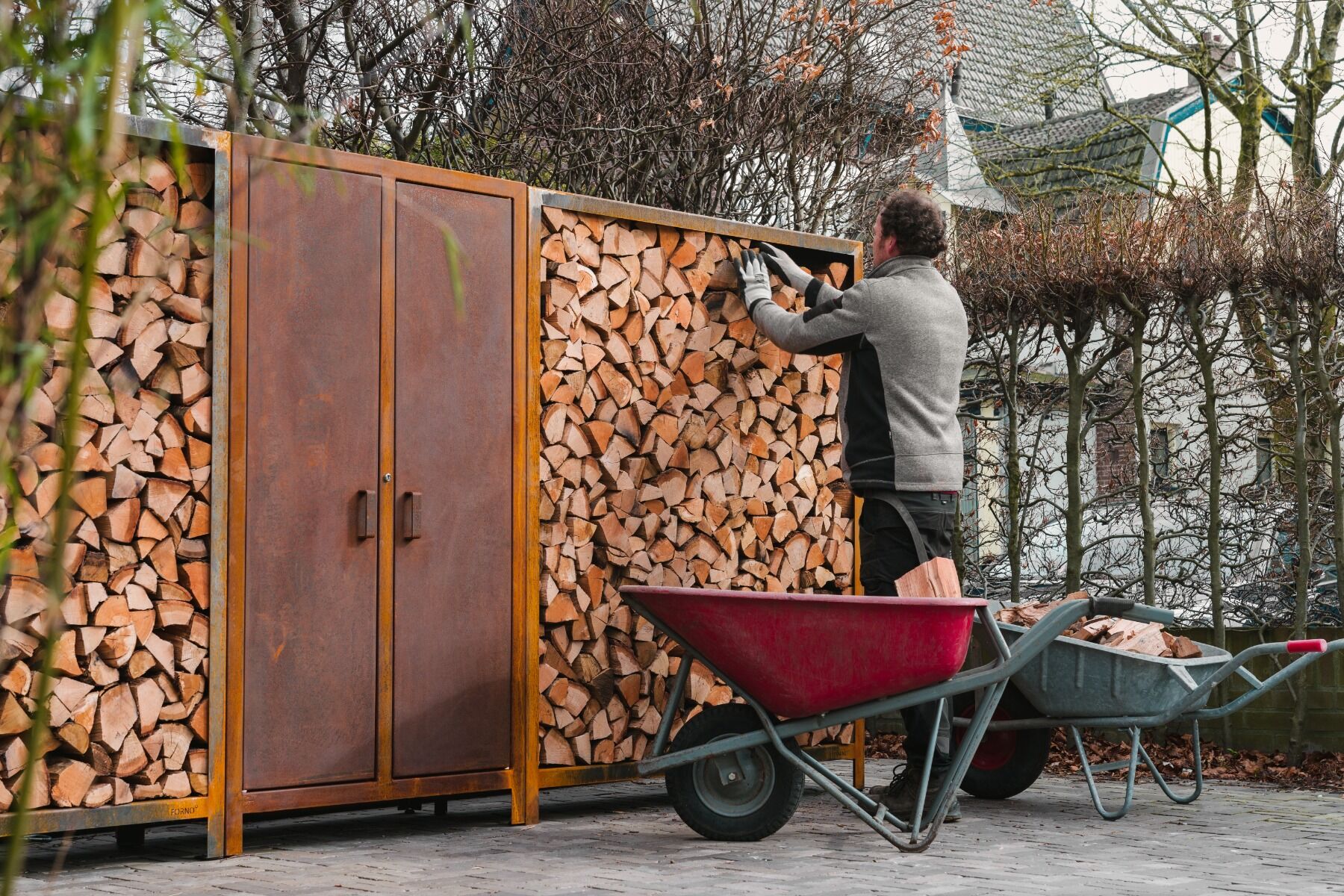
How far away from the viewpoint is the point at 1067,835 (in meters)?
4.81

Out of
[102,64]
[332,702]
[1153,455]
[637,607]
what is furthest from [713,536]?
[102,64]

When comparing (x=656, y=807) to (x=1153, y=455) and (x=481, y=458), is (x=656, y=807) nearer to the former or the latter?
(x=481, y=458)

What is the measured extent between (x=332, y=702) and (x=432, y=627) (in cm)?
41

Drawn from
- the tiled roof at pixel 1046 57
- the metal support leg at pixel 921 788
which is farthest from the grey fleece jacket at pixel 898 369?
the tiled roof at pixel 1046 57

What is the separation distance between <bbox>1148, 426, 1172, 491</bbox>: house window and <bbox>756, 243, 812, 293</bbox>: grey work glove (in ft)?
8.22

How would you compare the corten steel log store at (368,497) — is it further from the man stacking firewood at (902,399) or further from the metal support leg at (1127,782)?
the metal support leg at (1127,782)

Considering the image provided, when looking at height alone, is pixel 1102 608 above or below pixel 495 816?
above

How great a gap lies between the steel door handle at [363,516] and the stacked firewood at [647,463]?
0.67 m

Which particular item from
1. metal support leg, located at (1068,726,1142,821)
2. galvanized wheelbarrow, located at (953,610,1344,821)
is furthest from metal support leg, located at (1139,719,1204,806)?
metal support leg, located at (1068,726,1142,821)

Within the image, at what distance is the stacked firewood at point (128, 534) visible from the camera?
12.9 feet

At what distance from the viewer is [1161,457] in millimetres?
7277

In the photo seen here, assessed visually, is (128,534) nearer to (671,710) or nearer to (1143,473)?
(671,710)

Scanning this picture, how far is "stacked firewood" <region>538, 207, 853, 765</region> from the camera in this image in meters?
5.09

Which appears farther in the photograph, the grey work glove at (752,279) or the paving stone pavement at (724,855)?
the grey work glove at (752,279)
